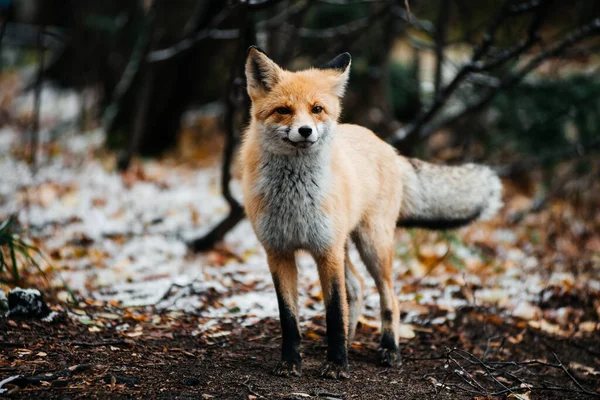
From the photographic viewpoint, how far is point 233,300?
5.05 meters

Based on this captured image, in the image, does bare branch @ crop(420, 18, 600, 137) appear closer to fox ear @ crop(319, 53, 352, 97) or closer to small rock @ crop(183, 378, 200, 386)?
fox ear @ crop(319, 53, 352, 97)

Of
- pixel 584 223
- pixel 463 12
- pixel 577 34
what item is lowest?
pixel 584 223

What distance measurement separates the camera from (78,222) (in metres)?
6.85

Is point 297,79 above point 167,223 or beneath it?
above

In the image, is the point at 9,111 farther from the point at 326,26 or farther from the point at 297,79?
the point at 297,79

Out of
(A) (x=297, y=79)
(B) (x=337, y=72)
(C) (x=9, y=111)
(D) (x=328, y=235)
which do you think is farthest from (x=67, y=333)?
(C) (x=9, y=111)

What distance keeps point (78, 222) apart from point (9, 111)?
5.86 m

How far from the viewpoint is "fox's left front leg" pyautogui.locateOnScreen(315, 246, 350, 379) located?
3.55 meters

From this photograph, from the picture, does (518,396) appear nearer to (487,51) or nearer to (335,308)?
(335,308)

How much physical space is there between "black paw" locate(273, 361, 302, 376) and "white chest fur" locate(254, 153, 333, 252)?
0.71 m

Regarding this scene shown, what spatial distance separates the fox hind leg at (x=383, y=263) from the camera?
4.14 m

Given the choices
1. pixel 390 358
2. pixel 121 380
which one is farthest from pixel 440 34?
pixel 121 380

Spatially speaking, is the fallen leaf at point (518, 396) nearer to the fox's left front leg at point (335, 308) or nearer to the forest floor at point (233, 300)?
the forest floor at point (233, 300)

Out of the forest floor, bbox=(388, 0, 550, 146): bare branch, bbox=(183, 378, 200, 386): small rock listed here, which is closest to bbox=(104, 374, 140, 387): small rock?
the forest floor
